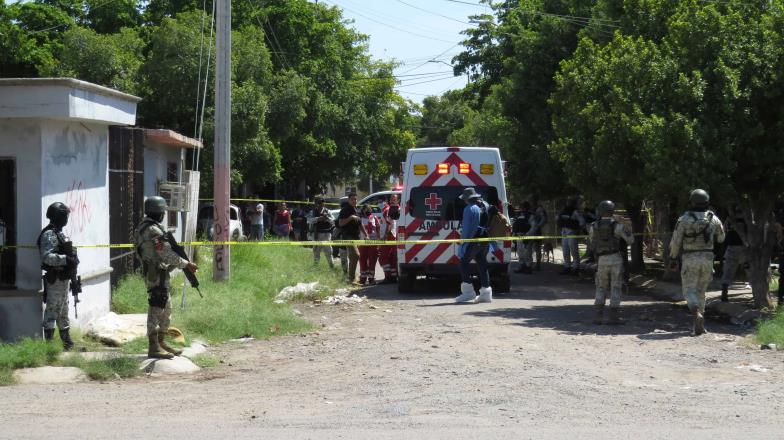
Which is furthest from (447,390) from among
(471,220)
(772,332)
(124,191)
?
(124,191)

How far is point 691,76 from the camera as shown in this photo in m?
13.5

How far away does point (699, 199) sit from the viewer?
11.8 metres

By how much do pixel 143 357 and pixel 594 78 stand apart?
391 inches

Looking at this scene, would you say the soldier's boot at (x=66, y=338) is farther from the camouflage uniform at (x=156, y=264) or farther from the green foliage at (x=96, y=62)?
the green foliage at (x=96, y=62)

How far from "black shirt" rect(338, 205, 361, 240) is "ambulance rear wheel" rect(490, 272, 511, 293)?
3143mm

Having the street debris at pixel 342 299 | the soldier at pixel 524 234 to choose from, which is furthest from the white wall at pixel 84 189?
the soldier at pixel 524 234

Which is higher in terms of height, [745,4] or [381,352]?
[745,4]

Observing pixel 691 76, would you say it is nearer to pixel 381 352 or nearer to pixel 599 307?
pixel 599 307

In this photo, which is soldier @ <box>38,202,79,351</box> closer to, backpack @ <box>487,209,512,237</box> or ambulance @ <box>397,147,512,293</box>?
ambulance @ <box>397,147,512,293</box>

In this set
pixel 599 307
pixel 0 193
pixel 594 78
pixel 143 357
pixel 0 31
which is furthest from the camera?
pixel 0 31

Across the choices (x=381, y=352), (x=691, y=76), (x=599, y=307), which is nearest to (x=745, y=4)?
(x=691, y=76)

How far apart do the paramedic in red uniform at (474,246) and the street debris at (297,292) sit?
2.61 metres

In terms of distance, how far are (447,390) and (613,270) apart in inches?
199

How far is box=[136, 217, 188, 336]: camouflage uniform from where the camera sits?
9508 mm
